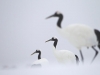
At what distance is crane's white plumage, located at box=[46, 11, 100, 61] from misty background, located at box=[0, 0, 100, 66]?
0.05 meters

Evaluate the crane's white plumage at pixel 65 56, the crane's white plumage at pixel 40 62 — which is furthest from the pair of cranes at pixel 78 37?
the crane's white plumage at pixel 40 62

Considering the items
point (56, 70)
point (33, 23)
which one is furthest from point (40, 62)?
point (33, 23)

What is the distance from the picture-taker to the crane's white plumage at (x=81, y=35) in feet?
4.15

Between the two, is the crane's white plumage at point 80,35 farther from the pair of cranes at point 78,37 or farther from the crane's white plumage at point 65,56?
the crane's white plumage at point 65,56

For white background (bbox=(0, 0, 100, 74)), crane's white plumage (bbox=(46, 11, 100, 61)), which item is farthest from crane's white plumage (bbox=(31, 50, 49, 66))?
crane's white plumage (bbox=(46, 11, 100, 61))

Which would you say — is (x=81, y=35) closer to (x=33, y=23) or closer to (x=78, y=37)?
(x=78, y=37)

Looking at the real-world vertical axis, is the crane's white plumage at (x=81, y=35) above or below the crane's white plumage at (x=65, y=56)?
above

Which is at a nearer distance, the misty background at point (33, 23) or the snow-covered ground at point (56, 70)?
the snow-covered ground at point (56, 70)

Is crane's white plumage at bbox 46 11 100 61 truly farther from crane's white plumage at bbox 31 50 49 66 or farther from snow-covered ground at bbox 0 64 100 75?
crane's white plumage at bbox 31 50 49 66

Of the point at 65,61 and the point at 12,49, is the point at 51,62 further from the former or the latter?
the point at 12,49

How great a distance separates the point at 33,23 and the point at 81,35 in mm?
530

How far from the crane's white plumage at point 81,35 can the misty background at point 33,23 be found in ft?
0.16

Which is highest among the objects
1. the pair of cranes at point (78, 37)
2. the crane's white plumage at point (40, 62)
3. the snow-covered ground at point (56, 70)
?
the pair of cranes at point (78, 37)

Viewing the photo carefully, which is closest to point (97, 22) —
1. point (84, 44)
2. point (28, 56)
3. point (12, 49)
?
point (84, 44)
